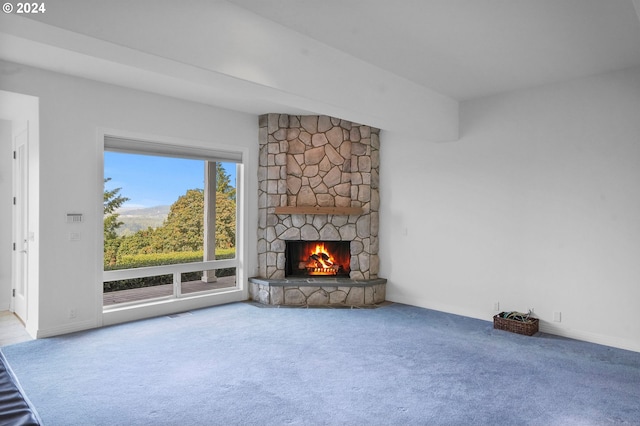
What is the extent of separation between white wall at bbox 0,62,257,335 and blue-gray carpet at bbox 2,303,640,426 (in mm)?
379

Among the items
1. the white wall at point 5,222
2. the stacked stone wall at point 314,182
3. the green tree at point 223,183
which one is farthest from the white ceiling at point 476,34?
the white wall at point 5,222

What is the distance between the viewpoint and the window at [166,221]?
4.96 metres

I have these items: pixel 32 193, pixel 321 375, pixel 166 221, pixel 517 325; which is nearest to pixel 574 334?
pixel 517 325

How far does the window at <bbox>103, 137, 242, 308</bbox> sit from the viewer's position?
16.3 feet

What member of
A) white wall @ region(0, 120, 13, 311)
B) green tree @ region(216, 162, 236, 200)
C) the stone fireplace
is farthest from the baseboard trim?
white wall @ region(0, 120, 13, 311)

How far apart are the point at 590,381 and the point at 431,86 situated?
129 inches

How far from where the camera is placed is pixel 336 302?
5699mm

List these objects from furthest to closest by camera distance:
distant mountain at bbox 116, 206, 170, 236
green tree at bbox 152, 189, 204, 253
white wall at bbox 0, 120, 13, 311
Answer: green tree at bbox 152, 189, 204, 253 < white wall at bbox 0, 120, 13, 311 < distant mountain at bbox 116, 206, 170, 236

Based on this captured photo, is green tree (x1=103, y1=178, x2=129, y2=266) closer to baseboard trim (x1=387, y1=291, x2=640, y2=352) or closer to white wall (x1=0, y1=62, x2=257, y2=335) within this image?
white wall (x1=0, y1=62, x2=257, y2=335)

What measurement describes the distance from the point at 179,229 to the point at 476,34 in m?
4.24

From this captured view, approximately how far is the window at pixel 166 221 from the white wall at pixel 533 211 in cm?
252

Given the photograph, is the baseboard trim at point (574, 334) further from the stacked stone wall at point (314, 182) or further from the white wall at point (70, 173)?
the white wall at point (70, 173)

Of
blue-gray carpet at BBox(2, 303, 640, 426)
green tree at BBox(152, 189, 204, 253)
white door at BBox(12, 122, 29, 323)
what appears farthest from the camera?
green tree at BBox(152, 189, 204, 253)

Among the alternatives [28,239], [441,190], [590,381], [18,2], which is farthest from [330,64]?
[28,239]
